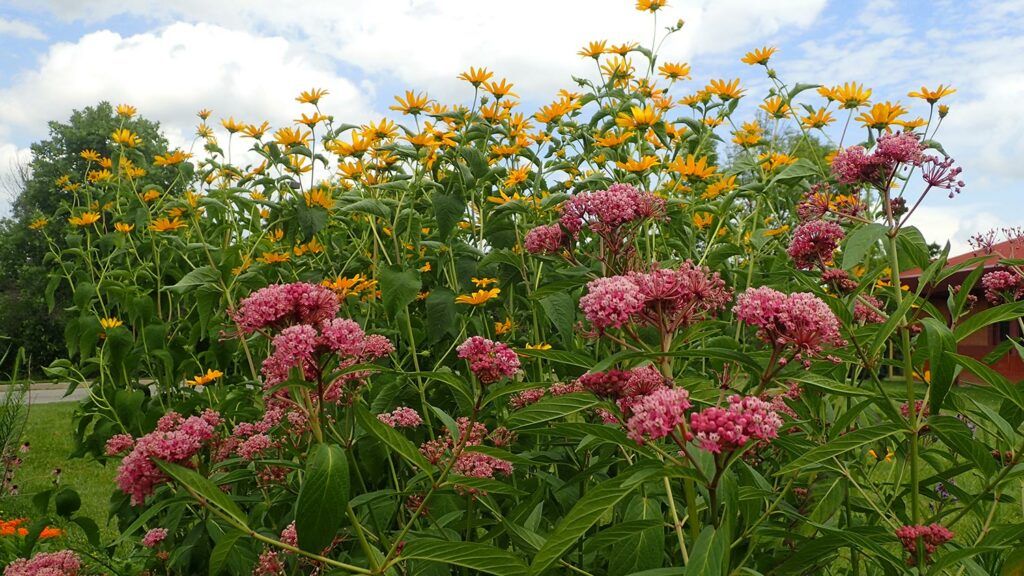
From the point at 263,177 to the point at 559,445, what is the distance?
2.21 m

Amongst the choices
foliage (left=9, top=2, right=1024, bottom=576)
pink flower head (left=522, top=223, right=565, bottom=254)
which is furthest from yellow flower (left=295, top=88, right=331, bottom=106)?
pink flower head (left=522, top=223, right=565, bottom=254)

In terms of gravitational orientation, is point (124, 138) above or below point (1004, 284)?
below

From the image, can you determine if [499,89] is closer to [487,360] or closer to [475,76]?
[475,76]

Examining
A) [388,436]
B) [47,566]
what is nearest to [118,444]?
[47,566]

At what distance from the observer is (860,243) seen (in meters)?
1.61

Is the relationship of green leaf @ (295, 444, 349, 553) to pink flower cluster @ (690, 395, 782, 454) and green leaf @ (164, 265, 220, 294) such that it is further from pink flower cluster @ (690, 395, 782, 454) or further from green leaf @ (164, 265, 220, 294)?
green leaf @ (164, 265, 220, 294)

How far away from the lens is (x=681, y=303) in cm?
149

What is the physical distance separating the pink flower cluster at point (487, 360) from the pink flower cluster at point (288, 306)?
310 mm

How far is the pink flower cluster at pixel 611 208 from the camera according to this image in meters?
1.81

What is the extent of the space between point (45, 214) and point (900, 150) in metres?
22.7

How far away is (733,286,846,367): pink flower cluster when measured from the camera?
4.44 ft

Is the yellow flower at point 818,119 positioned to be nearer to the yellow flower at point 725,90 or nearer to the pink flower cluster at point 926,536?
the yellow flower at point 725,90

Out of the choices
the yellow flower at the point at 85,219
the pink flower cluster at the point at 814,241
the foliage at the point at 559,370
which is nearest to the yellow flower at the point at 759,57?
the foliage at the point at 559,370

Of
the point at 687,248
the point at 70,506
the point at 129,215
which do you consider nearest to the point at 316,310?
the point at 687,248
